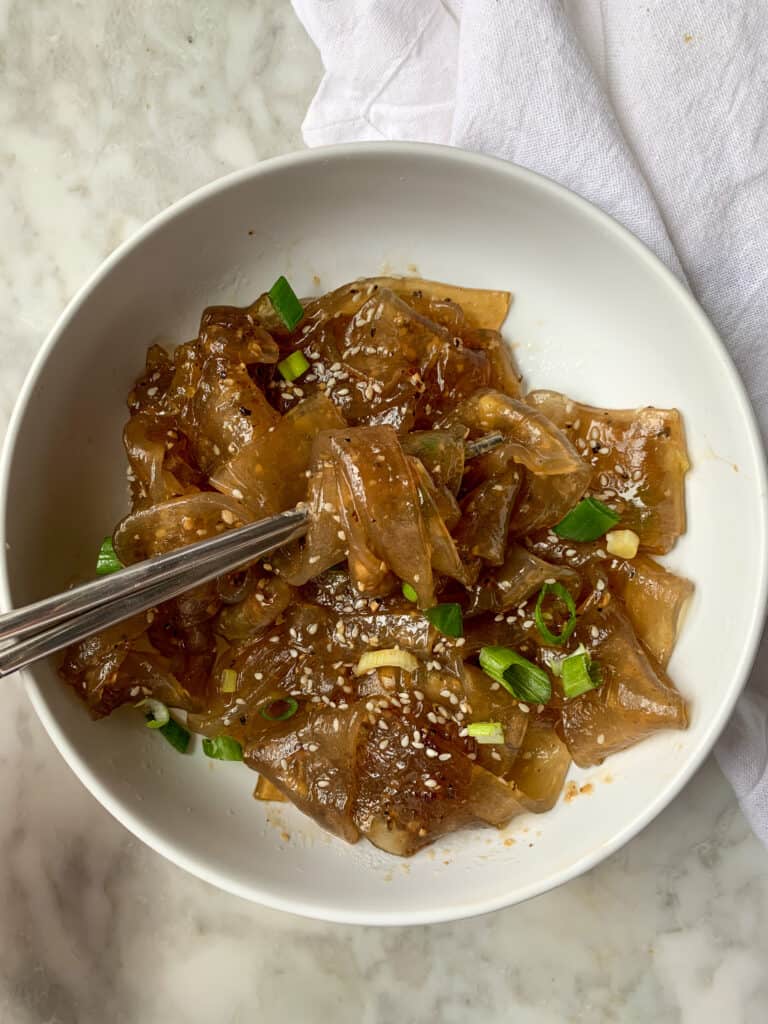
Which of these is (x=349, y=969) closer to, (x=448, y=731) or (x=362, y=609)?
(x=448, y=731)

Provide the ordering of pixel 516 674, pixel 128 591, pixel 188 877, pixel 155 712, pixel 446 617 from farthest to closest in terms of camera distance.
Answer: pixel 188 877, pixel 155 712, pixel 516 674, pixel 446 617, pixel 128 591

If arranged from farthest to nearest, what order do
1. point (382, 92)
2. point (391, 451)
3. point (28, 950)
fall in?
point (28, 950), point (382, 92), point (391, 451)

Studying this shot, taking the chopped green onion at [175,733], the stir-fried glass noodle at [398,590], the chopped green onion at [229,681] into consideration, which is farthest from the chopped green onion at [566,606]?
the chopped green onion at [175,733]

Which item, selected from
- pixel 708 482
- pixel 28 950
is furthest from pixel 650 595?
pixel 28 950

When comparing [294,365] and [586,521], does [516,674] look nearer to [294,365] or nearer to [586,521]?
[586,521]

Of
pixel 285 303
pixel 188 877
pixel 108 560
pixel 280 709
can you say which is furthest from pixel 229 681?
pixel 285 303

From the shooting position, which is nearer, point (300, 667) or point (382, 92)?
point (300, 667)

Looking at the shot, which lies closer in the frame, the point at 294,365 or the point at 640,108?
the point at 294,365
